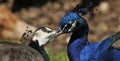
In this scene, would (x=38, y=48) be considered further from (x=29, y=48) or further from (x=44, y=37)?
(x=29, y=48)

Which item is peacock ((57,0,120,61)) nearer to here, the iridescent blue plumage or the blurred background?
the iridescent blue plumage

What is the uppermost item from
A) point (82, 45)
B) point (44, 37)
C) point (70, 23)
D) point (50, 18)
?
point (70, 23)

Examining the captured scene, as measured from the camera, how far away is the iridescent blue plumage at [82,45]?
541cm

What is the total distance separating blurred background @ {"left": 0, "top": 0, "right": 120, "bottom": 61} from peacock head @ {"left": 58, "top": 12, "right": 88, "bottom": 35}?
1.72 metres

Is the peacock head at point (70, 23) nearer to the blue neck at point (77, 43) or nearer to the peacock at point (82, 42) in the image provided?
the peacock at point (82, 42)

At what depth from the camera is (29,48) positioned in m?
5.11

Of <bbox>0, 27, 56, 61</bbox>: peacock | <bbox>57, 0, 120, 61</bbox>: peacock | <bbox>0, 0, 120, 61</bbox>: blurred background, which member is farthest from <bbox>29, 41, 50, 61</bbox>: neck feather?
<bbox>0, 0, 120, 61</bbox>: blurred background

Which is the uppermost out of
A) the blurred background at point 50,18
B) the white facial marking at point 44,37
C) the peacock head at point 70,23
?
the peacock head at point 70,23

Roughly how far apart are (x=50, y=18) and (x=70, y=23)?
3159 mm

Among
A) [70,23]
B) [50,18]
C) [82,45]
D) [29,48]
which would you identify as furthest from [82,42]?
[50,18]

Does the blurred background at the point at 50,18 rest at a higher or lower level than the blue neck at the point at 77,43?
lower

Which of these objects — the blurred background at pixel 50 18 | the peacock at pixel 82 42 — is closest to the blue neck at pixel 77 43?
the peacock at pixel 82 42

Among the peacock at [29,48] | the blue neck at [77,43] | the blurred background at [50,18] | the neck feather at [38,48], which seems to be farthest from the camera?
the blurred background at [50,18]

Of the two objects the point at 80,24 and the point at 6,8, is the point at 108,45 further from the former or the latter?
the point at 6,8
